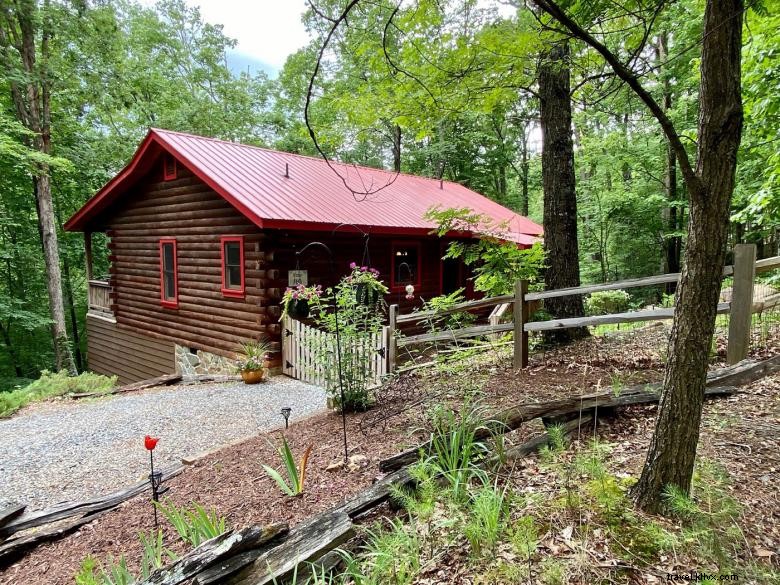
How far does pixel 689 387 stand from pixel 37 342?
23.5m

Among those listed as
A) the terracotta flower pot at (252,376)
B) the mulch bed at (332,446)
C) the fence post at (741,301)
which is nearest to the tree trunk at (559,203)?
the mulch bed at (332,446)

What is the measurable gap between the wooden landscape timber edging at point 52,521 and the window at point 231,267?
18.0 feet

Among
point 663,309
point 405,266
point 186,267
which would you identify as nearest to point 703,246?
point 663,309

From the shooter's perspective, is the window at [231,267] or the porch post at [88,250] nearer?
the window at [231,267]

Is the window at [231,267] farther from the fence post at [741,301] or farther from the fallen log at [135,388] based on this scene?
the fence post at [741,301]

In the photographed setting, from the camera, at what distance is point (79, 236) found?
60.2 feet

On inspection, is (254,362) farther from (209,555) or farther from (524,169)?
(524,169)

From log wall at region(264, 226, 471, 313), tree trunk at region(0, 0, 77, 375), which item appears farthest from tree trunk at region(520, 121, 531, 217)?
tree trunk at region(0, 0, 77, 375)

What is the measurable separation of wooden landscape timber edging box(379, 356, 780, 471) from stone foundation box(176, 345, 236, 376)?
7.21 meters

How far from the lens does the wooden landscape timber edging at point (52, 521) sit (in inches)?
127

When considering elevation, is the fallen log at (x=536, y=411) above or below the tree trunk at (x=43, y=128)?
below

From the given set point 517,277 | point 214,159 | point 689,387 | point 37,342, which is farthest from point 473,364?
point 37,342

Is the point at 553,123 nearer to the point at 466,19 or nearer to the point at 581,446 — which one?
the point at 466,19

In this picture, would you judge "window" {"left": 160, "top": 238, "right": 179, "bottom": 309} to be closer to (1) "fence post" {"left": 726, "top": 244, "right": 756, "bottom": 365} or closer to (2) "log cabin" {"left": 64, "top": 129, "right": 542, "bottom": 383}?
(2) "log cabin" {"left": 64, "top": 129, "right": 542, "bottom": 383}
